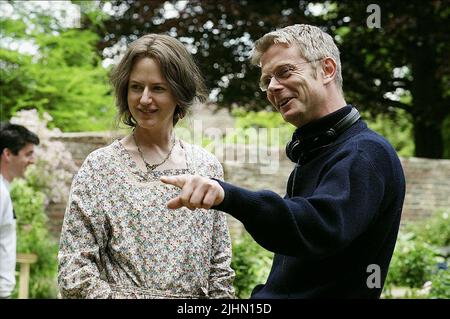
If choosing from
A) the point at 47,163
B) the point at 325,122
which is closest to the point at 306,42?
the point at 325,122

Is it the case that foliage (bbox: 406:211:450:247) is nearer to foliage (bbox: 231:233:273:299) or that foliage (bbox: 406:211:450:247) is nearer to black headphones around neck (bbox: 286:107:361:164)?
foliage (bbox: 231:233:273:299)

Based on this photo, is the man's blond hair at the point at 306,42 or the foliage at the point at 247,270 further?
the foliage at the point at 247,270

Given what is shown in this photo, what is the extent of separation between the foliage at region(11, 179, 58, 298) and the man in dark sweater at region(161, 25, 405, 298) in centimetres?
621

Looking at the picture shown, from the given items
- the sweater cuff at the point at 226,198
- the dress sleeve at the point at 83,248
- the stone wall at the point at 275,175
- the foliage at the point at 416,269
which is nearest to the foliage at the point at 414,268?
the foliage at the point at 416,269

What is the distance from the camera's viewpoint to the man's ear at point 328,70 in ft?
6.39

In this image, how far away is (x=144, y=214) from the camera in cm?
222

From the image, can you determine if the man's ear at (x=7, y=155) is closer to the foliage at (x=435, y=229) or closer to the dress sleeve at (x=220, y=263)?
the dress sleeve at (x=220, y=263)

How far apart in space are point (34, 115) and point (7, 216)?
14.0ft

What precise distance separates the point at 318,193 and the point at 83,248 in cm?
84

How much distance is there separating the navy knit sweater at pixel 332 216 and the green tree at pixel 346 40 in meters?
8.86

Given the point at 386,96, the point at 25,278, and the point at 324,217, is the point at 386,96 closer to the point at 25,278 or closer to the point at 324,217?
the point at 25,278

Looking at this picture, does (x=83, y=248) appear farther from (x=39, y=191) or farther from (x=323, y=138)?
(x=39, y=191)

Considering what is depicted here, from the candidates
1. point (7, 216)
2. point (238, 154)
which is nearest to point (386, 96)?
point (238, 154)

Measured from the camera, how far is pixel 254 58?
2.06 m
